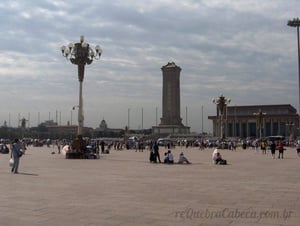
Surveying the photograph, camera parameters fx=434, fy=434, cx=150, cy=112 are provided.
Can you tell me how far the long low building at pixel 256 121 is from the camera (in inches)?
5290

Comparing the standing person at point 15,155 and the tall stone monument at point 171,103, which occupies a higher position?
the tall stone monument at point 171,103

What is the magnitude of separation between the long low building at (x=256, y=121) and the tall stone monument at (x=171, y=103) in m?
12.9

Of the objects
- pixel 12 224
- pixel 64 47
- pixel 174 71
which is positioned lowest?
pixel 12 224

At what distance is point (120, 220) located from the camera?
7.88m

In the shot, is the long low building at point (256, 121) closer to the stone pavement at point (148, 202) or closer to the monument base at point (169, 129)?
the monument base at point (169, 129)

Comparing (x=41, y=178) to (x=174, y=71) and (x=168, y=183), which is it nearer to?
(x=168, y=183)

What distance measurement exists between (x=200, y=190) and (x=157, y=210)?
11.2 ft

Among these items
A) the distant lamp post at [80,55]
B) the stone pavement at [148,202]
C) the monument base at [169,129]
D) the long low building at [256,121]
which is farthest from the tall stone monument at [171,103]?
the stone pavement at [148,202]

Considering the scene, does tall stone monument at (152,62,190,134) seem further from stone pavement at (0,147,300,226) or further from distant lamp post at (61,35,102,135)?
stone pavement at (0,147,300,226)

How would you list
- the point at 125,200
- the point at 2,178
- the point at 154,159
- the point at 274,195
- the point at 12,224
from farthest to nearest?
the point at 154,159
the point at 2,178
the point at 274,195
the point at 125,200
the point at 12,224

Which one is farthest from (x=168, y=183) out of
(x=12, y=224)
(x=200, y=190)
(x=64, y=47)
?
(x=64, y=47)

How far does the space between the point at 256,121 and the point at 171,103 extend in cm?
2736

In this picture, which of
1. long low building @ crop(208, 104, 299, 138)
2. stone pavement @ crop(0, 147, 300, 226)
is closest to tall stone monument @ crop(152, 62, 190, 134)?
long low building @ crop(208, 104, 299, 138)

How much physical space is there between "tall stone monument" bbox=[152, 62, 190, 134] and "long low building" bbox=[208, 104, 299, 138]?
1295cm
